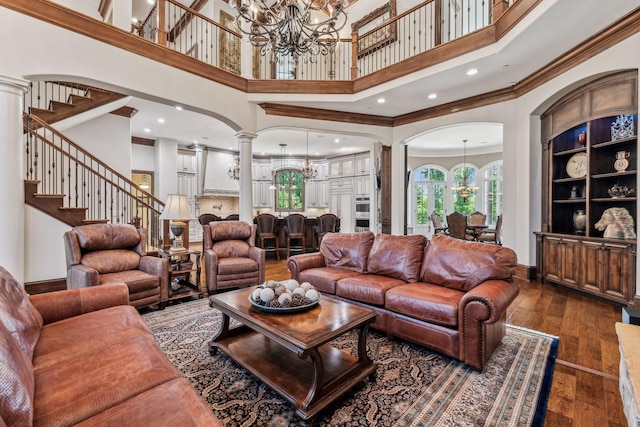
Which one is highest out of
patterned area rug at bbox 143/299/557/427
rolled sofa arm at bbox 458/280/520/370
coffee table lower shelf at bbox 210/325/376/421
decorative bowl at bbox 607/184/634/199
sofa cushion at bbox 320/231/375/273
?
decorative bowl at bbox 607/184/634/199

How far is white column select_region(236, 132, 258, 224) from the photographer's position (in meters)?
5.37

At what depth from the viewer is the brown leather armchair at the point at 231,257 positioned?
12.9 feet

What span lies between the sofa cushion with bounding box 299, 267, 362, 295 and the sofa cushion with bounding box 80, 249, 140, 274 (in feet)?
6.61

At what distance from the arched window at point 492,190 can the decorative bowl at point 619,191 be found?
6.10 m

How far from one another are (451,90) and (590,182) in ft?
7.81

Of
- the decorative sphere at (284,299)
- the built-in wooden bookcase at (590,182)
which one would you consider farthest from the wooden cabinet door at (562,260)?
the decorative sphere at (284,299)

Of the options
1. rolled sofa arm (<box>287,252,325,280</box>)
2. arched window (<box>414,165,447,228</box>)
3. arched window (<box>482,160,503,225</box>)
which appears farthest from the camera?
arched window (<box>414,165,447,228</box>)

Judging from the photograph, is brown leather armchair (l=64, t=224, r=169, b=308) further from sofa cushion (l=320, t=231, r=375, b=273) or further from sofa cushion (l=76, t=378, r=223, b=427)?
sofa cushion (l=76, t=378, r=223, b=427)

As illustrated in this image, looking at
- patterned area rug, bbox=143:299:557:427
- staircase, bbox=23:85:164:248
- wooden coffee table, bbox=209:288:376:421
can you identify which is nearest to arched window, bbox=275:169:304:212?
→ staircase, bbox=23:85:164:248

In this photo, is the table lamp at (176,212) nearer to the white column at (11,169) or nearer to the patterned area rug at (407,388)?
the white column at (11,169)

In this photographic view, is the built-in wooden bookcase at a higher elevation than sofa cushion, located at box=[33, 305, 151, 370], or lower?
higher

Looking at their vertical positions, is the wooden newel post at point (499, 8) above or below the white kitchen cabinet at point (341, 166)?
above

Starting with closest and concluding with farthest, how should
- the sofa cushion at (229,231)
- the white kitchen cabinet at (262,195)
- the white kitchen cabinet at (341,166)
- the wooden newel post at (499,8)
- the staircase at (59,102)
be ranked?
the wooden newel post at (499,8) → the sofa cushion at (229,231) → the staircase at (59,102) → the white kitchen cabinet at (341,166) → the white kitchen cabinet at (262,195)

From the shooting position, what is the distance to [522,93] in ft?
15.4
